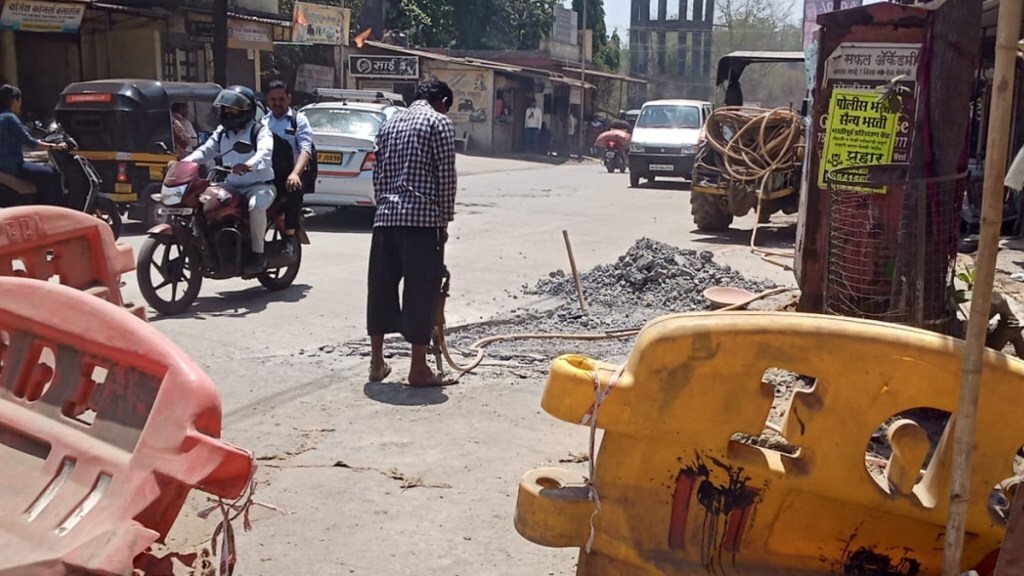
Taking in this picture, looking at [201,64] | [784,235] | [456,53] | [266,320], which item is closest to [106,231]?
[266,320]

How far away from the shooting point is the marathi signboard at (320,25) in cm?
2881

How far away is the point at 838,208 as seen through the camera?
18.5ft

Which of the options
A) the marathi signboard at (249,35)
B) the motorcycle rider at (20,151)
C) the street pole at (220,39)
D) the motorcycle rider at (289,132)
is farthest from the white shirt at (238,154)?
the marathi signboard at (249,35)

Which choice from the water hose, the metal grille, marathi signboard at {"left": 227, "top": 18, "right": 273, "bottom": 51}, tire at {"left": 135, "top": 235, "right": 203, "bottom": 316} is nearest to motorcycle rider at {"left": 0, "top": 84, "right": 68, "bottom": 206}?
tire at {"left": 135, "top": 235, "right": 203, "bottom": 316}

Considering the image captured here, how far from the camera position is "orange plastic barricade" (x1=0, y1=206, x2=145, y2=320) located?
4.61 metres

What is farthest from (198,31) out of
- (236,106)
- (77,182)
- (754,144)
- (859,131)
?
(859,131)

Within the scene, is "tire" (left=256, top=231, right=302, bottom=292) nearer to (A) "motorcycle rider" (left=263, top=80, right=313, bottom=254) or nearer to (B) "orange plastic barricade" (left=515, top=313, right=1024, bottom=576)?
(A) "motorcycle rider" (left=263, top=80, right=313, bottom=254)

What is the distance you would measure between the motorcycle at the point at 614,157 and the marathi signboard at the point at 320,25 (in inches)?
338

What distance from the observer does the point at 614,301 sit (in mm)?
8664

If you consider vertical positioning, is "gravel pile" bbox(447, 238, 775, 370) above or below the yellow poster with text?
below

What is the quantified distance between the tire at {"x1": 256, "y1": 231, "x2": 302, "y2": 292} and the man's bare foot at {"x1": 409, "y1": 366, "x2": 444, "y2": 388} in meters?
3.36

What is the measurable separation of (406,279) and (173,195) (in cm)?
293

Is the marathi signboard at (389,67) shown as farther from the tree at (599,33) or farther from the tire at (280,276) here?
the tree at (599,33)

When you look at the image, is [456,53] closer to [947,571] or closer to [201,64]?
[201,64]
